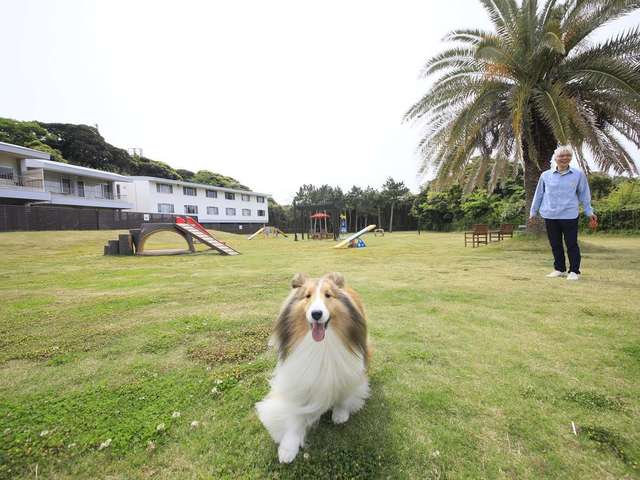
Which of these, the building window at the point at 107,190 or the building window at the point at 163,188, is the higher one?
the building window at the point at 163,188

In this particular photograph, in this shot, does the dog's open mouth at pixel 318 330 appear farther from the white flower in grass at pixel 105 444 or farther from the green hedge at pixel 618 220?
the green hedge at pixel 618 220

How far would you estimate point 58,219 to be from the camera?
21.1 m

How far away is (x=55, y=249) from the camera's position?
1452 cm

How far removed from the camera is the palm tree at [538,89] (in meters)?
7.50

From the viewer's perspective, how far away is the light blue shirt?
507cm

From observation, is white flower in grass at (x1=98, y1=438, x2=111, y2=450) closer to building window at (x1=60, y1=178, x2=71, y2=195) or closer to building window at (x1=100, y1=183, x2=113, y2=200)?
building window at (x1=60, y1=178, x2=71, y2=195)

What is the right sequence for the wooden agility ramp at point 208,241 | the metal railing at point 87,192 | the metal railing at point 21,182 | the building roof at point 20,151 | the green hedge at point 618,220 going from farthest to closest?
the metal railing at point 87,192 < the metal railing at point 21,182 < the building roof at point 20,151 < the green hedge at point 618,220 < the wooden agility ramp at point 208,241

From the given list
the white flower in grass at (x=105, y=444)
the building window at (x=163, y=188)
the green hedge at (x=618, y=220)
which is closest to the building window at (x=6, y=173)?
the building window at (x=163, y=188)

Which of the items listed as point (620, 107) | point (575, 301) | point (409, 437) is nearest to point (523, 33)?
point (620, 107)

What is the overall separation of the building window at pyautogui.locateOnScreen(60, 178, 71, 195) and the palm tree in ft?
99.4

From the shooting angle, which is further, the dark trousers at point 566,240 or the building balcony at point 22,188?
the building balcony at point 22,188

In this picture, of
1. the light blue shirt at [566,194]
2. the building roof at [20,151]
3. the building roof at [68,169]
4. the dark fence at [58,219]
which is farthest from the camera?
the building roof at [68,169]

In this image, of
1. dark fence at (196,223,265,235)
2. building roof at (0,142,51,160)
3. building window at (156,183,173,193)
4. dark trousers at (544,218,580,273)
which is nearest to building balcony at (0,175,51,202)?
building roof at (0,142,51,160)

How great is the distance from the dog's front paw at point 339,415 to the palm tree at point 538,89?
8.17 m
